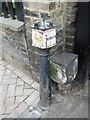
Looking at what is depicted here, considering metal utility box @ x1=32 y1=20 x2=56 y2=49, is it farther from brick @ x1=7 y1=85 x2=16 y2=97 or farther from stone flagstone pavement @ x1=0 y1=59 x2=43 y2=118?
brick @ x1=7 y1=85 x2=16 y2=97

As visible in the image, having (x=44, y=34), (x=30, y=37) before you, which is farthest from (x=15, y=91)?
(x=44, y=34)

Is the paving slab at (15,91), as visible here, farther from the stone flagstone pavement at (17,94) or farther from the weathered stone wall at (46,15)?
the weathered stone wall at (46,15)

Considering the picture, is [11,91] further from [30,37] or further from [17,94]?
[30,37]

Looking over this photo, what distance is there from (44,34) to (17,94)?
3.72 ft

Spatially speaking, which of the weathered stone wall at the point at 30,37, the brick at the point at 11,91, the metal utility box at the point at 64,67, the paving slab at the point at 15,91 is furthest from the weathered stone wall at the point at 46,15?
the brick at the point at 11,91

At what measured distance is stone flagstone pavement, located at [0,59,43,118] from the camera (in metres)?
2.80

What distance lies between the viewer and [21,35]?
307 centimetres

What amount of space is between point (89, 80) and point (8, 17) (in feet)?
4.64

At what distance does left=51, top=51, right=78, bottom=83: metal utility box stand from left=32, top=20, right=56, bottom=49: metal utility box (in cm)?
38

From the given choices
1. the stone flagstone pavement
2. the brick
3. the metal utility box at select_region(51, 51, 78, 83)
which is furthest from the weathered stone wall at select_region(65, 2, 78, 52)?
the brick

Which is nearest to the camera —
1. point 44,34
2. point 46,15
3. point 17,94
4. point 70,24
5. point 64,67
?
point 44,34

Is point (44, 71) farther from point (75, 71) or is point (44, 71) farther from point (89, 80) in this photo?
point (89, 80)

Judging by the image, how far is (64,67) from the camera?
2.61 m

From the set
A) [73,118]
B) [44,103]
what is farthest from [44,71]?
[73,118]
